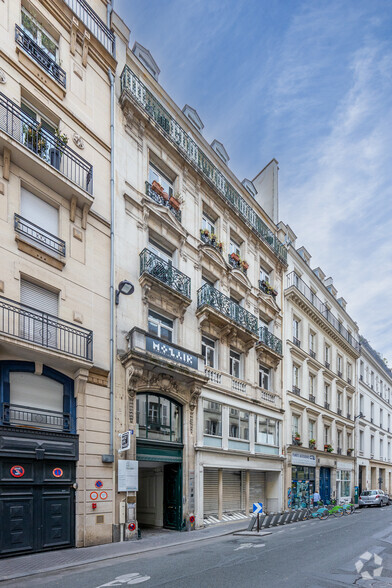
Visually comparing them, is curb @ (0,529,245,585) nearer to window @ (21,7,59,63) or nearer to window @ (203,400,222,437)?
window @ (203,400,222,437)

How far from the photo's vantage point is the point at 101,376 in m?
13.7

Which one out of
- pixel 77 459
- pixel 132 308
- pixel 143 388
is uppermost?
pixel 132 308

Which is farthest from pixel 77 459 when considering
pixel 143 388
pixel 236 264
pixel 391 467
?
pixel 391 467

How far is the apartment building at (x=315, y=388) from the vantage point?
27117 mm

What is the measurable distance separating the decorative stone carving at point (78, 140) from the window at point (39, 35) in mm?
2497

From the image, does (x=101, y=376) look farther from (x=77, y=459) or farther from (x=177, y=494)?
(x=177, y=494)

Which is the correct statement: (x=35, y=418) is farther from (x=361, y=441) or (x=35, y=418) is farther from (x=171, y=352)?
(x=361, y=441)

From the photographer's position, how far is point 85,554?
11.1 m

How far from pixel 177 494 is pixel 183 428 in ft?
7.71

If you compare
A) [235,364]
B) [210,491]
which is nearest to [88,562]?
[210,491]

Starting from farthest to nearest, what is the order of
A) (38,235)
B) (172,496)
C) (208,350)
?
(208,350), (172,496), (38,235)

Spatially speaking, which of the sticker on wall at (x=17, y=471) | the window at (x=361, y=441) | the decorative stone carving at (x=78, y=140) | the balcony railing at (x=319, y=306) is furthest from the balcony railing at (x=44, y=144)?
the window at (x=361, y=441)

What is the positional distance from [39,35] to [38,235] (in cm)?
669

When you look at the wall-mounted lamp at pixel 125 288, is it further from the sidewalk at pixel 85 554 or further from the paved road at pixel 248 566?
the paved road at pixel 248 566
